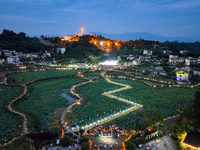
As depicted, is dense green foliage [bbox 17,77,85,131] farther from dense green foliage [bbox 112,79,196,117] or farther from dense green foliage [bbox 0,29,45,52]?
dense green foliage [bbox 0,29,45,52]

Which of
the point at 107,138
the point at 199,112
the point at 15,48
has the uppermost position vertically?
the point at 15,48

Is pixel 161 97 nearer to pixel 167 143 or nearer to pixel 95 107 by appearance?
pixel 95 107

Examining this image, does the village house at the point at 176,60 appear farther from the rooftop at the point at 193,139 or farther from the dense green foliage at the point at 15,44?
the dense green foliage at the point at 15,44

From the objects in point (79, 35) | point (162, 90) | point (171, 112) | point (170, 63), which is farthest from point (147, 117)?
point (79, 35)

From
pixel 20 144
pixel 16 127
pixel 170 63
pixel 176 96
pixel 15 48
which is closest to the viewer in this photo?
pixel 20 144

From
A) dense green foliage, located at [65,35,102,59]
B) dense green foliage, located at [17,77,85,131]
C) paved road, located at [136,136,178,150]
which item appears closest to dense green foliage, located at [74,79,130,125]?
dense green foliage, located at [17,77,85,131]

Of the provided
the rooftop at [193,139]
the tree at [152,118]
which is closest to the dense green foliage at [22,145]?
the tree at [152,118]

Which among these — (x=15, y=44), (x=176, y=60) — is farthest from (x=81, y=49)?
(x=176, y=60)

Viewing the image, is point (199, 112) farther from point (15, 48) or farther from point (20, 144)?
point (15, 48)
